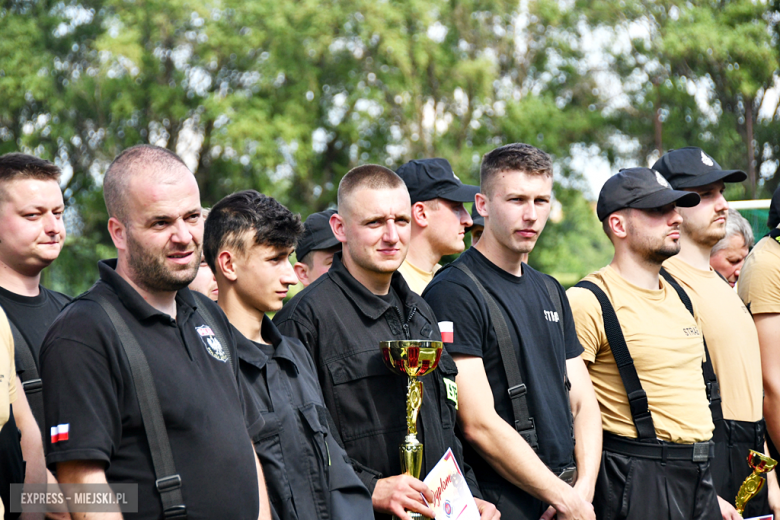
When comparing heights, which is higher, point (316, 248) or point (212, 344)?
point (316, 248)

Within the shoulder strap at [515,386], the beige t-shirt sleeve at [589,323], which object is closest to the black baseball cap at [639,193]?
the beige t-shirt sleeve at [589,323]

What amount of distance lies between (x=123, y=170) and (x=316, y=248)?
2.48 metres

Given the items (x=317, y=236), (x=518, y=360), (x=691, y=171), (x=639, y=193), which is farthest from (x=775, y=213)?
(x=317, y=236)

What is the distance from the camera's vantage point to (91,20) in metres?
26.6

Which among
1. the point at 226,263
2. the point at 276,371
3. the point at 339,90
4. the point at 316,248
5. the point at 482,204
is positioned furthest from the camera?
the point at 339,90

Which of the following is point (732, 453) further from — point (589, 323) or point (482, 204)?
point (482, 204)

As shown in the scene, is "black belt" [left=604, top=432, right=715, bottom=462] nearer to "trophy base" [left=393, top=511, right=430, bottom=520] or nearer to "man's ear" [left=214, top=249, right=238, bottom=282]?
"trophy base" [left=393, top=511, right=430, bottom=520]

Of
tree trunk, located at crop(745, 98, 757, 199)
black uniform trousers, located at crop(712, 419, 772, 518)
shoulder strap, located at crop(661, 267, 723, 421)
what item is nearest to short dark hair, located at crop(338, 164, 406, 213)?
shoulder strap, located at crop(661, 267, 723, 421)

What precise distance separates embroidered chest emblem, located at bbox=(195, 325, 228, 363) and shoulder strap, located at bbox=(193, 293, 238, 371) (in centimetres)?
3

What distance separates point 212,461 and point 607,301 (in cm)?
251

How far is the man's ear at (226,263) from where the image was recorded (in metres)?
3.55

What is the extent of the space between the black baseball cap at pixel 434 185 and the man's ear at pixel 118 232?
8.25 ft

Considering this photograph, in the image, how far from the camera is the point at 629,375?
168 inches

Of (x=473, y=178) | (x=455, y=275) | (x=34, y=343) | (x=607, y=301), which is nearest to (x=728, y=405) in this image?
(x=607, y=301)
